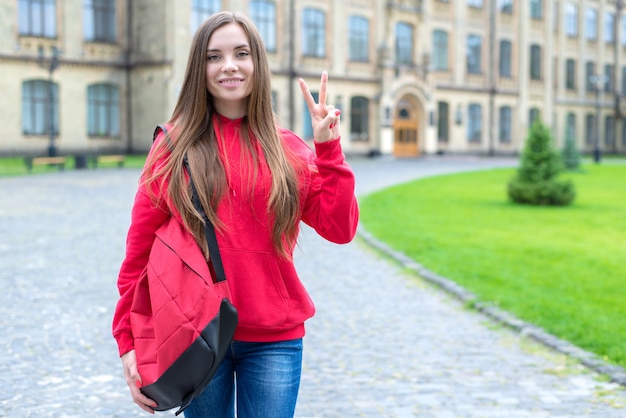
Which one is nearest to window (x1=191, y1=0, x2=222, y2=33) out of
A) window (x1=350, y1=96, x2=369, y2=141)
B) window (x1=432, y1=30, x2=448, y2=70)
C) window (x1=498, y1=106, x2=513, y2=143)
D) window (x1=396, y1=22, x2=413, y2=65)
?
window (x1=350, y1=96, x2=369, y2=141)

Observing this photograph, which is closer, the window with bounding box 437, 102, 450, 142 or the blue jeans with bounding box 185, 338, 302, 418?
the blue jeans with bounding box 185, 338, 302, 418

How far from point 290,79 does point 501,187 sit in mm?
16632

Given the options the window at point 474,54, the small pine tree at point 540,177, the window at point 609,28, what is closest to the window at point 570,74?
the window at point 609,28

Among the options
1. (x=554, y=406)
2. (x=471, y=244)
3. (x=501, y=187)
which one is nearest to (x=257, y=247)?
(x=554, y=406)

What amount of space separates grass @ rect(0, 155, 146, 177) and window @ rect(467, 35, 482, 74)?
22.3 meters

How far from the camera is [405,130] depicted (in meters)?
43.5


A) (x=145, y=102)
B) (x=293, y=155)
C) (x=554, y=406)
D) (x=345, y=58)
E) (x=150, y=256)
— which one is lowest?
(x=554, y=406)

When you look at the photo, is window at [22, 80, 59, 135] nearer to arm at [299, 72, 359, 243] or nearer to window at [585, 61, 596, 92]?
arm at [299, 72, 359, 243]

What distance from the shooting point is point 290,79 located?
37.6m

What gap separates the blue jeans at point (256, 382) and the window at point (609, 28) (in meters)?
60.9

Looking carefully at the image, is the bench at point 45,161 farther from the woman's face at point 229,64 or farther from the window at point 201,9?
the woman's face at point 229,64

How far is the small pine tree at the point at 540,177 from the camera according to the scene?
18.2 meters

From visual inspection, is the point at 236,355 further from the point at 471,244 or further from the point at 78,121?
the point at 78,121

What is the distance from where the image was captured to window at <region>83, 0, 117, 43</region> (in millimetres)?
34156
